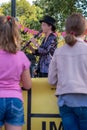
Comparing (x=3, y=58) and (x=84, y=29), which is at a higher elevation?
(x=84, y=29)

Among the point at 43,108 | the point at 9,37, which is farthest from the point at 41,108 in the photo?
the point at 9,37

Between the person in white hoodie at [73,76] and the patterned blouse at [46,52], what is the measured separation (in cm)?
185

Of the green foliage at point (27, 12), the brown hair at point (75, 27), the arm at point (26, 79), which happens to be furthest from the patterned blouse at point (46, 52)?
the green foliage at point (27, 12)

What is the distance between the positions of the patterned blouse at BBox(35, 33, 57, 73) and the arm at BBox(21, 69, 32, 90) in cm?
178

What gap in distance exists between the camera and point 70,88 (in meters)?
3.39

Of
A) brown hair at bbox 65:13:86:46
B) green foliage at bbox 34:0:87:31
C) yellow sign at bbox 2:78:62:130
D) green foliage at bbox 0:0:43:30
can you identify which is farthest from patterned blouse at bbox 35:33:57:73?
green foliage at bbox 0:0:43:30

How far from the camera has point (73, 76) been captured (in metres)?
3.42

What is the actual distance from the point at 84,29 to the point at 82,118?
807 millimetres

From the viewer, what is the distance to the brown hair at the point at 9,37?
3408 mm

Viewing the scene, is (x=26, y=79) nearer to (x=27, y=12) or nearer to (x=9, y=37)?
(x=9, y=37)

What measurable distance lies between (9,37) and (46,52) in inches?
78.6

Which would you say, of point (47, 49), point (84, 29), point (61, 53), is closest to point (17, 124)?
point (61, 53)

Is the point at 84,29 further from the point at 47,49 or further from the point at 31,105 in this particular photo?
the point at 47,49

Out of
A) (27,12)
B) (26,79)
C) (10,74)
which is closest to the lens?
(10,74)
